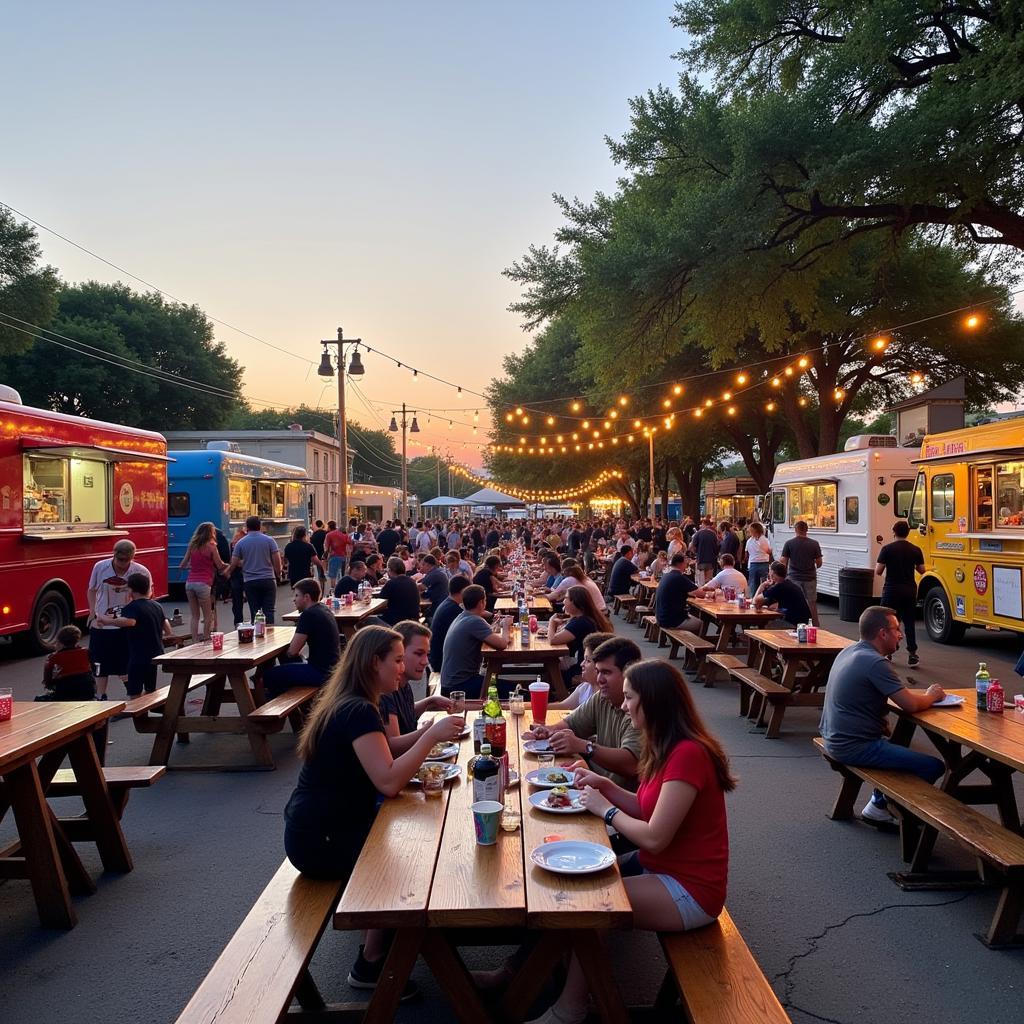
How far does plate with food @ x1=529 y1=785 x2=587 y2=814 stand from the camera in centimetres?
329

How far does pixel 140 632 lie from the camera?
7301 mm

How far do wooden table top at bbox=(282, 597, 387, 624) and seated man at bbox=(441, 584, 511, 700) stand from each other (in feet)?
10.6

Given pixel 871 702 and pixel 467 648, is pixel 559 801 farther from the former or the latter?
pixel 467 648

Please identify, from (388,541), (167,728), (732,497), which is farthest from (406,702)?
(732,497)

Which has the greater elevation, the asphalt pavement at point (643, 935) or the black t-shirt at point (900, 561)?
the black t-shirt at point (900, 561)

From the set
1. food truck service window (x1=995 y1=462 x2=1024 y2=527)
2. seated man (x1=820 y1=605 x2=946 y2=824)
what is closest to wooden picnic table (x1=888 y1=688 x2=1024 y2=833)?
seated man (x1=820 y1=605 x2=946 y2=824)

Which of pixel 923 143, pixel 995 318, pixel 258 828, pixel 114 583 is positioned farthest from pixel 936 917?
pixel 995 318

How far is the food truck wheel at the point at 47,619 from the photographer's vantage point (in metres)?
10.9

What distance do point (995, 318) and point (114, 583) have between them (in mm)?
24421

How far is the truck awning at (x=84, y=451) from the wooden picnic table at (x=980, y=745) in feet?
34.2

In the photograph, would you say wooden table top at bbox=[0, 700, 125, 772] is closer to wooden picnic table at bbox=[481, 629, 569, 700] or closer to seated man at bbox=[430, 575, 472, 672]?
wooden picnic table at bbox=[481, 629, 569, 700]

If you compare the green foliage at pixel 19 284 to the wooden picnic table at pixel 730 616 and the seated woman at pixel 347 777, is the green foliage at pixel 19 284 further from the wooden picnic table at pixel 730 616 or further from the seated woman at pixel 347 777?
the seated woman at pixel 347 777

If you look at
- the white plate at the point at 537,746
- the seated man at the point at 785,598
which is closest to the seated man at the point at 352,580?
the seated man at the point at 785,598

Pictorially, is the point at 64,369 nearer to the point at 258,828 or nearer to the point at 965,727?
the point at 258,828
